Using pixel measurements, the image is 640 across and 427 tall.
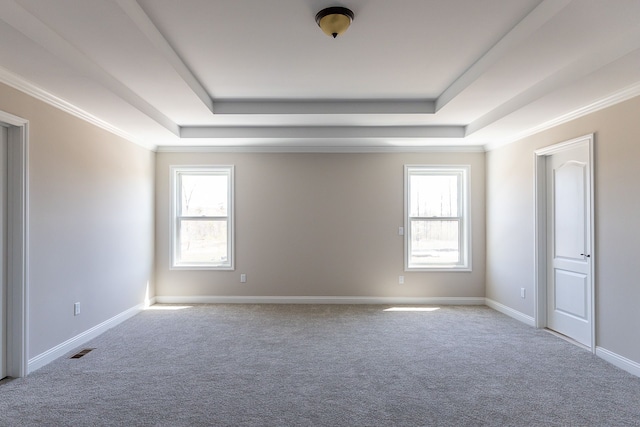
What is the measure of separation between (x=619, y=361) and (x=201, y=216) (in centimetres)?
540

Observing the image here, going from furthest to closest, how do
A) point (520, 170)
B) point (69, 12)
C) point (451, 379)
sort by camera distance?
point (520, 170), point (451, 379), point (69, 12)

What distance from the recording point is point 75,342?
3.75m

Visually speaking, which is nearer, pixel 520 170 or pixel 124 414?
pixel 124 414

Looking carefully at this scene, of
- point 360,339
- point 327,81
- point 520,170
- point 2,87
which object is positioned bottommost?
point 360,339

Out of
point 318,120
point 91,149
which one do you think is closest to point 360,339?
point 318,120

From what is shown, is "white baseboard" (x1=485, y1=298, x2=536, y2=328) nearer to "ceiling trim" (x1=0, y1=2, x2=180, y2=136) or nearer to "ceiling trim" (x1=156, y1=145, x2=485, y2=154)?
"ceiling trim" (x1=156, y1=145, x2=485, y2=154)

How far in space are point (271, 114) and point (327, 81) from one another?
3.13 ft

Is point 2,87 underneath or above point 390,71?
underneath

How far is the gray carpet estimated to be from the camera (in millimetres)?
2463

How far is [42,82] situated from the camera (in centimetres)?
300

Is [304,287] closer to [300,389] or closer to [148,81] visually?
[300,389]

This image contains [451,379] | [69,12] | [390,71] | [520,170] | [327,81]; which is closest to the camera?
[69,12]

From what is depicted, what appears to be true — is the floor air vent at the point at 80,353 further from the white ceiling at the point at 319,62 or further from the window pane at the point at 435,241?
the window pane at the point at 435,241

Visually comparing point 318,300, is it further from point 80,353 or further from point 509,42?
point 509,42
